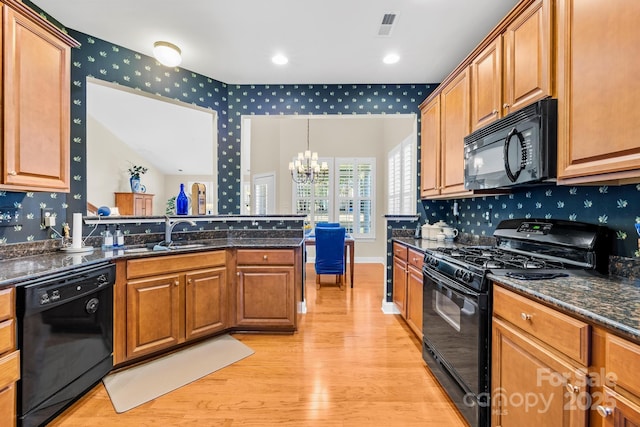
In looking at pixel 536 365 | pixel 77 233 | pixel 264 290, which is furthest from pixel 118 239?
pixel 536 365

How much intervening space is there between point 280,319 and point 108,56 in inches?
118

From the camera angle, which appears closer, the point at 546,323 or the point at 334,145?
the point at 546,323

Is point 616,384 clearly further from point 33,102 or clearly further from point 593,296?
point 33,102

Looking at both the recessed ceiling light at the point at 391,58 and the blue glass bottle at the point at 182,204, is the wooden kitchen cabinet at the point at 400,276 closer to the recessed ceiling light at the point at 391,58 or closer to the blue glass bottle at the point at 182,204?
the recessed ceiling light at the point at 391,58

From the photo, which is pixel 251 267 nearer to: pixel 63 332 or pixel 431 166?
pixel 63 332

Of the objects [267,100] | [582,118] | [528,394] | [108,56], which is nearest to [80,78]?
[108,56]

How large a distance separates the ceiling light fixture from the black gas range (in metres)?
2.81

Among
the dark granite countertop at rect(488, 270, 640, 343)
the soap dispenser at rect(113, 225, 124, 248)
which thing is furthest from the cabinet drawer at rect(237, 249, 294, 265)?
the dark granite countertop at rect(488, 270, 640, 343)

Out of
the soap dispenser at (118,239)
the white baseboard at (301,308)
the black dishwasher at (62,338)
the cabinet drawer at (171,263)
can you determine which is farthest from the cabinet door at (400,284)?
the soap dispenser at (118,239)

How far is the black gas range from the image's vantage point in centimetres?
149

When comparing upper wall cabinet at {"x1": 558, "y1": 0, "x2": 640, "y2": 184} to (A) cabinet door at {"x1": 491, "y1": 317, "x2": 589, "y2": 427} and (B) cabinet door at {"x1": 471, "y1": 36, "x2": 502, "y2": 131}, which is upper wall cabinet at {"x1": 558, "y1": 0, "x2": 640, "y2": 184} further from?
(A) cabinet door at {"x1": 491, "y1": 317, "x2": 589, "y2": 427}

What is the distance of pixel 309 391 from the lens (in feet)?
6.41

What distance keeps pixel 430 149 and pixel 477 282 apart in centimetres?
189

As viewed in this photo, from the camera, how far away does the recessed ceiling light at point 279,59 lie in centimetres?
286
